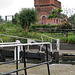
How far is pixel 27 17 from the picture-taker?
3028 centimetres

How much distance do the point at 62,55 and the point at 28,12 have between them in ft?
62.6

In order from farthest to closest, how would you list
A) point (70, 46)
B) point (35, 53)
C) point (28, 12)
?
1. point (28, 12)
2. point (70, 46)
3. point (35, 53)

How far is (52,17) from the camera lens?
47.6 meters

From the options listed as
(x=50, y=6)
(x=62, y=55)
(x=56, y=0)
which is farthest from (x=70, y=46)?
(x=56, y=0)

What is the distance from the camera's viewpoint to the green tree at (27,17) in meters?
30.3

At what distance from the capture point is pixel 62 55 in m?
12.8

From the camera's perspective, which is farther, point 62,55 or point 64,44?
point 64,44

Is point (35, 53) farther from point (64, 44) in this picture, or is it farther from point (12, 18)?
point (12, 18)

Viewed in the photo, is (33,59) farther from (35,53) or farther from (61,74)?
(61,74)

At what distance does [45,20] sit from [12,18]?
8.19 m

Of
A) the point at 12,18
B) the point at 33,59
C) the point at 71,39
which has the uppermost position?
the point at 12,18

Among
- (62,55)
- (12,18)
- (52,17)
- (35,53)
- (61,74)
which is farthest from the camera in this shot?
(52,17)

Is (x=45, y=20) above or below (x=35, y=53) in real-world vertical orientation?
above

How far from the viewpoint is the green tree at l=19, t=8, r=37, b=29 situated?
99.4ft
